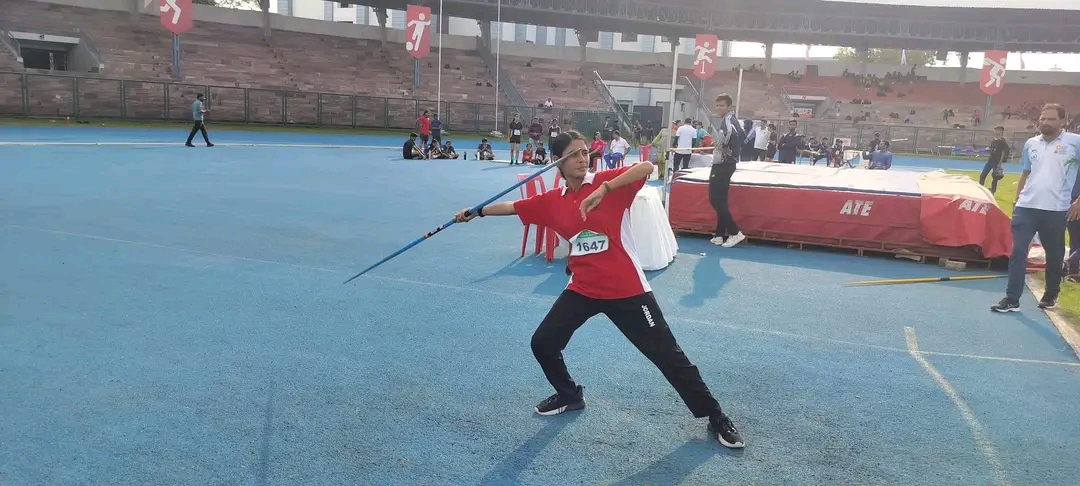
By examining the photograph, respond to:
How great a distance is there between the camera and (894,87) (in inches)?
2190

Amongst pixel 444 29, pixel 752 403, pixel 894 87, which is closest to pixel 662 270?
pixel 752 403

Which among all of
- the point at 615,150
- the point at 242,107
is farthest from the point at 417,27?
the point at 615,150

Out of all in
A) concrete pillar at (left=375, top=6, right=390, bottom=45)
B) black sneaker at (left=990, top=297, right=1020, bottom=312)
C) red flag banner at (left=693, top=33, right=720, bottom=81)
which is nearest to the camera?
black sneaker at (left=990, top=297, right=1020, bottom=312)

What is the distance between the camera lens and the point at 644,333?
389cm

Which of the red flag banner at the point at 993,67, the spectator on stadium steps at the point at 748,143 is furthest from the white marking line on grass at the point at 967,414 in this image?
the red flag banner at the point at 993,67

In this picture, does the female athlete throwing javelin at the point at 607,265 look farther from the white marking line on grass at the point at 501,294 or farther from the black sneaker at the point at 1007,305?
the black sneaker at the point at 1007,305

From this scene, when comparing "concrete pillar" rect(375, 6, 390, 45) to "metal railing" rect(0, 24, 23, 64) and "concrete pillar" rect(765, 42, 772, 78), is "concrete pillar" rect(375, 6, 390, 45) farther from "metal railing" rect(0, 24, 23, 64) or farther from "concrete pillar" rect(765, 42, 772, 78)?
"concrete pillar" rect(765, 42, 772, 78)

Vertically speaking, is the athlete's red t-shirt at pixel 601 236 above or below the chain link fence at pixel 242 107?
below

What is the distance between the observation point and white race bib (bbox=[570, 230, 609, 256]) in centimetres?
385

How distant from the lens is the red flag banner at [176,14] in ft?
93.8

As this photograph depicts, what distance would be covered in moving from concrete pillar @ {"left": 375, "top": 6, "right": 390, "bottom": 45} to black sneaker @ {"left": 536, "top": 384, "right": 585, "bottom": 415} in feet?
145

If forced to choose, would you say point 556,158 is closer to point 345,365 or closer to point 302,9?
point 345,365

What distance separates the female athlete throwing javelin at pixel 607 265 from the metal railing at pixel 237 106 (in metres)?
32.0

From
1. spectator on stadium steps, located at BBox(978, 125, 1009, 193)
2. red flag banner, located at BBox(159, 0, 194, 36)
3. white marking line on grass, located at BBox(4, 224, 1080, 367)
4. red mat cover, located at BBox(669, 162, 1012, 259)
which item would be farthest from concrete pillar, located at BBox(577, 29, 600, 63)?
white marking line on grass, located at BBox(4, 224, 1080, 367)
